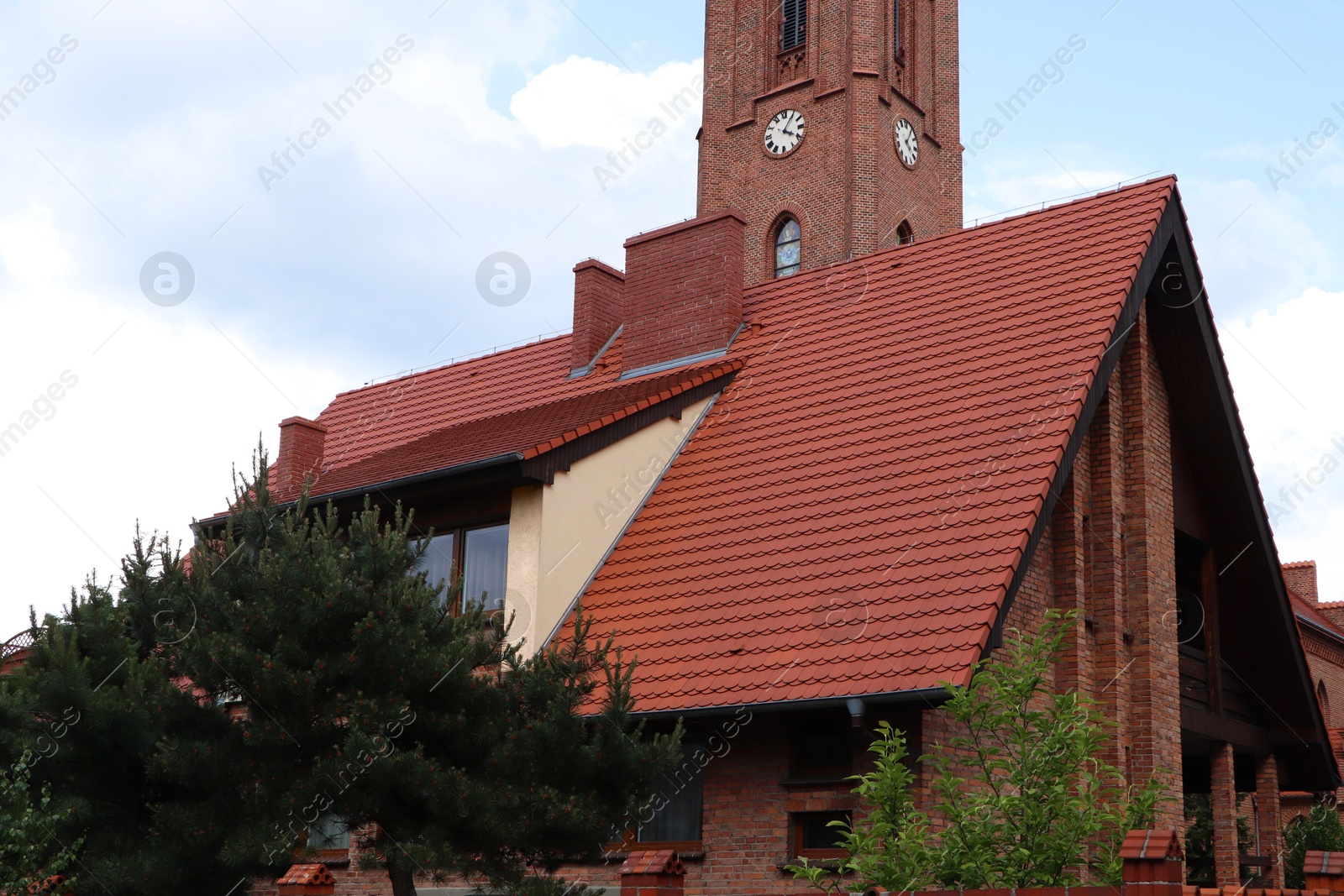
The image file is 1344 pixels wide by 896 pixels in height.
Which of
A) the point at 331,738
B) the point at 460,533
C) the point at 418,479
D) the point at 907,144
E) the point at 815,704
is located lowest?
the point at 331,738

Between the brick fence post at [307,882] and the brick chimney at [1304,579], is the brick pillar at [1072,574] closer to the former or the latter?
the brick fence post at [307,882]

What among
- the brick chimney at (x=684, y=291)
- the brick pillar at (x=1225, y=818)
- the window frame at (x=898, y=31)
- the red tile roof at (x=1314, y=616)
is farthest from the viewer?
the window frame at (x=898, y=31)

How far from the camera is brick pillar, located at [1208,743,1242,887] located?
14.6m

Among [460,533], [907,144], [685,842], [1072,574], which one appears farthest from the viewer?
[907,144]

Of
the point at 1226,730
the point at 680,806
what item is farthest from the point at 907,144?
the point at 680,806

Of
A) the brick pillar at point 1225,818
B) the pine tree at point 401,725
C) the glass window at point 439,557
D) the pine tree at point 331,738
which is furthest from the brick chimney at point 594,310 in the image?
the brick pillar at point 1225,818

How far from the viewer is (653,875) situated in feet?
28.6

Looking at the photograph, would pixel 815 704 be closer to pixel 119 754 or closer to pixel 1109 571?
pixel 1109 571

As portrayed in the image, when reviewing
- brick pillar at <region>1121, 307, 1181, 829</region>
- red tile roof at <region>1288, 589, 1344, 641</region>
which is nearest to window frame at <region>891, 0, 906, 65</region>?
red tile roof at <region>1288, 589, 1344, 641</region>

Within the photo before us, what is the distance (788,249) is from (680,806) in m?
31.6

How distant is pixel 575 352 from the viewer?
60.6ft

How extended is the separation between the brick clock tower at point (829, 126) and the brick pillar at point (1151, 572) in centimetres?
2583

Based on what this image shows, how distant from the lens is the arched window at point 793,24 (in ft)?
147

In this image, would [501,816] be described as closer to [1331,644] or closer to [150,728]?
[150,728]
